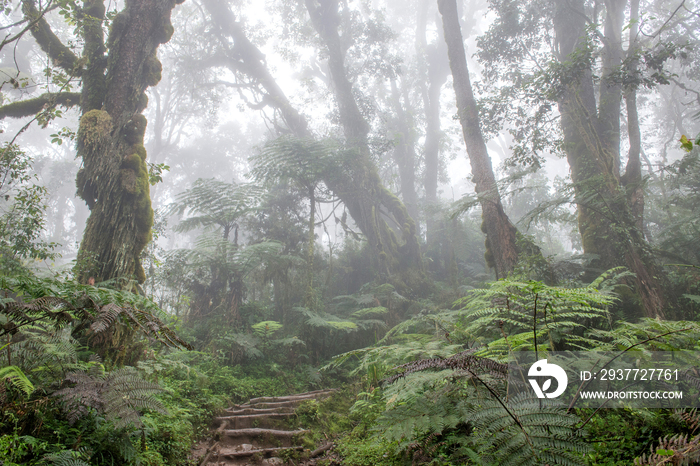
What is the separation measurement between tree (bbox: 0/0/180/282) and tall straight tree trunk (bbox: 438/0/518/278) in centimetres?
663

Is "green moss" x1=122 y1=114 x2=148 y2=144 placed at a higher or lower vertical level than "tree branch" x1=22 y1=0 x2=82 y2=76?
lower

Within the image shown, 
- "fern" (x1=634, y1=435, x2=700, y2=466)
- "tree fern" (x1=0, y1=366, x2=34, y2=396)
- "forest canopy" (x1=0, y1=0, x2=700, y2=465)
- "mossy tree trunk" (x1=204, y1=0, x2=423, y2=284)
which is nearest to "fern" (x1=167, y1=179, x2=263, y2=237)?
"forest canopy" (x1=0, y1=0, x2=700, y2=465)

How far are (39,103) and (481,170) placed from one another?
31.2ft

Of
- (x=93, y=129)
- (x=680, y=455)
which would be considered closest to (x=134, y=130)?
(x=93, y=129)

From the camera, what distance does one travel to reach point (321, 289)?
10031mm

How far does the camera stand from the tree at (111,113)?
5.05 m

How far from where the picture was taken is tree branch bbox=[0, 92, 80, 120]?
242 inches

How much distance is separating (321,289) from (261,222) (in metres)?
3.71

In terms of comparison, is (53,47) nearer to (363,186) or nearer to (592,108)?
(363,186)

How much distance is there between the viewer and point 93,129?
5.28m

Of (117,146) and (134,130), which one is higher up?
(134,130)

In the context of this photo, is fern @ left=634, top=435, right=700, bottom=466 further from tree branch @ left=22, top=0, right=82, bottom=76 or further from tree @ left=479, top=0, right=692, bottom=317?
tree branch @ left=22, top=0, right=82, bottom=76

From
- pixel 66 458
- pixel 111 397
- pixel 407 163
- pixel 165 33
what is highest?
pixel 407 163

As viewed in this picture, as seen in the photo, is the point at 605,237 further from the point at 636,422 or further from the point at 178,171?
the point at 178,171
